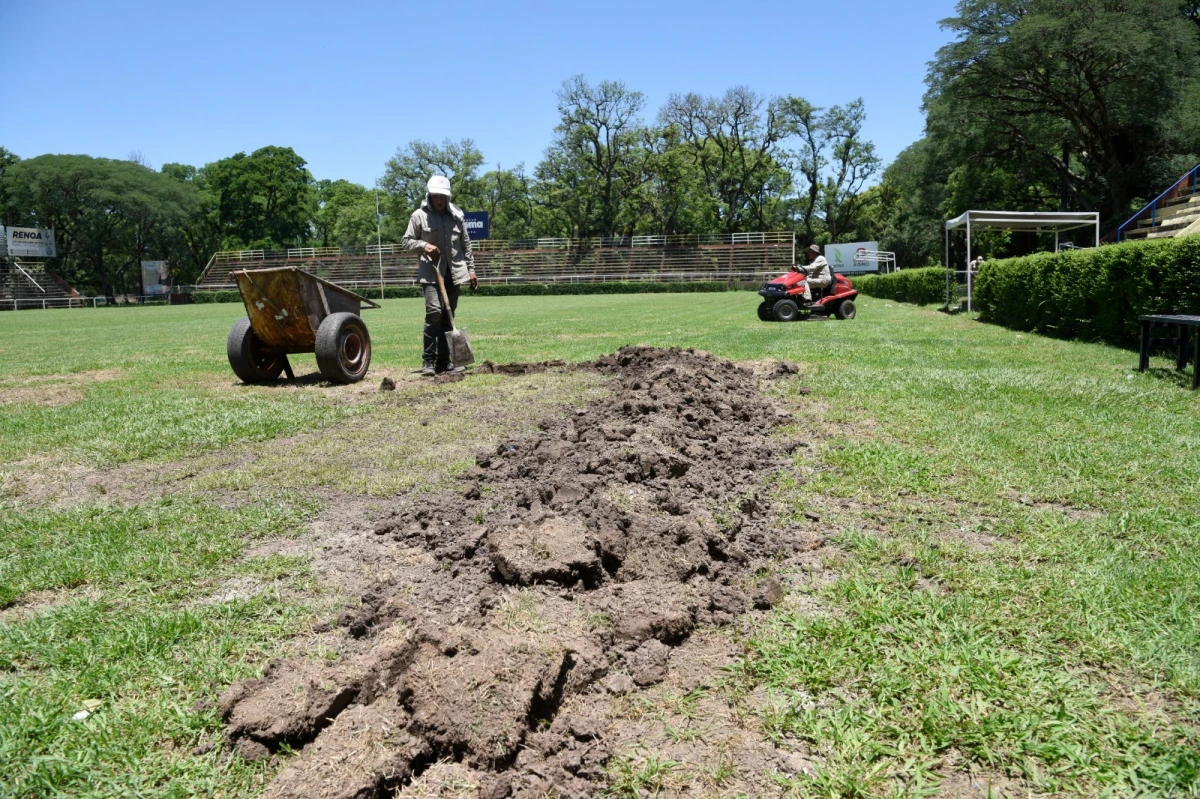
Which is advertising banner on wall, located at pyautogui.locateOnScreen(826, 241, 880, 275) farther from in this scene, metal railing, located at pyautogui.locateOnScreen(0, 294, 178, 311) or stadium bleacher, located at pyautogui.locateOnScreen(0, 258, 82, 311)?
stadium bleacher, located at pyautogui.locateOnScreen(0, 258, 82, 311)

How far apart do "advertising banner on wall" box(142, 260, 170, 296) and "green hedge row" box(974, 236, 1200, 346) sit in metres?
76.3

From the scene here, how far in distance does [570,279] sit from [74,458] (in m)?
59.0

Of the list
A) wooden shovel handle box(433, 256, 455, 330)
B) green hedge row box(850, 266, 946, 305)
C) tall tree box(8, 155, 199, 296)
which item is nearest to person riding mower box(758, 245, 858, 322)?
green hedge row box(850, 266, 946, 305)

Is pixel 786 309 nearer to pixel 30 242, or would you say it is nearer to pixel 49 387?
pixel 49 387

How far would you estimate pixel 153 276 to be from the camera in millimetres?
73312

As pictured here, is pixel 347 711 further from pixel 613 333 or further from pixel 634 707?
pixel 613 333

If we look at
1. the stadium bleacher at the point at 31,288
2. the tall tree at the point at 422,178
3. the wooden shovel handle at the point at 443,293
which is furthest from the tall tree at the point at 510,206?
the wooden shovel handle at the point at 443,293

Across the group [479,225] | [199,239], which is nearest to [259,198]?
[199,239]

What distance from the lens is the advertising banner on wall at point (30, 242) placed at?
2518 inches

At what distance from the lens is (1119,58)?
1297 inches

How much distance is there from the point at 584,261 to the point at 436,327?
59.3 m

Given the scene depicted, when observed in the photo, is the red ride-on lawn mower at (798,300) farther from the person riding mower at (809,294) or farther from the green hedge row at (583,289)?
the green hedge row at (583,289)

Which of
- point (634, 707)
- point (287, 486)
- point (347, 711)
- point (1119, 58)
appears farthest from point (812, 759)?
point (1119, 58)

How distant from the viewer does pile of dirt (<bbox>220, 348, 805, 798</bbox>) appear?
78.5 inches
